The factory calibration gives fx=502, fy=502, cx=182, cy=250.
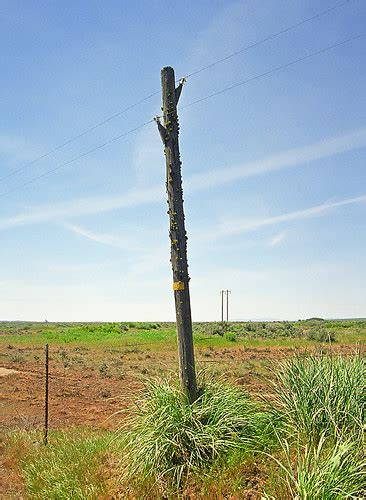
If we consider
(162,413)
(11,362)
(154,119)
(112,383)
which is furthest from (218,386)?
(11,362)

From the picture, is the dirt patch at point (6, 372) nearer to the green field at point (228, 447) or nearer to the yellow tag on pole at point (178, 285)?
the green field at point (228, 447)

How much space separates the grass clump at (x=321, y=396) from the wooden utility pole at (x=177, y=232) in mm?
1213

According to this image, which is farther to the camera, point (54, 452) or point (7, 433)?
point (7, 433)

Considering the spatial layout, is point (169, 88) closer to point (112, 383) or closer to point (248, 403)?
point (248, 403)

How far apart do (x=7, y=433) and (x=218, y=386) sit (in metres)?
5.65

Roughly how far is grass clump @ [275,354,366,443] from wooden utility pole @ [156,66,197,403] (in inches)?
47.7

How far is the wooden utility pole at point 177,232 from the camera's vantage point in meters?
6.74

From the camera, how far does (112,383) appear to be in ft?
66.9

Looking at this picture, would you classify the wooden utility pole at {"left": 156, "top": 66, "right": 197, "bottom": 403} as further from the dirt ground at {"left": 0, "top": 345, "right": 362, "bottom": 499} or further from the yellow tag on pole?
the dirt ground at {"left": 0, "top": 345, "right": 362, "bottom": 499}

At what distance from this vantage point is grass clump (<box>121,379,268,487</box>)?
564 cm

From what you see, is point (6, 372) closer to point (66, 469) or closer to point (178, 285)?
point (66, 469)

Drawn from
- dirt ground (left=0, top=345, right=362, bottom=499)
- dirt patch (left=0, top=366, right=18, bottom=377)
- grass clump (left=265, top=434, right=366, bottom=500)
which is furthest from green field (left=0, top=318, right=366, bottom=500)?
dirt patch (left=0, top=366, right=18, bottom=377)

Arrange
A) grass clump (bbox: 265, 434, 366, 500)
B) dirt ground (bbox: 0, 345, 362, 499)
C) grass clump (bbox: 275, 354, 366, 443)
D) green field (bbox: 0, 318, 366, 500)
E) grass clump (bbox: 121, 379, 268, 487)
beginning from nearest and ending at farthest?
grass clump (bbox: 265, 434, 366, 500)
green field (bbox: 0, 318, 366, 500)
grass clump (bbox: 275, 354, 366, 443)
grass clump (bbox: 121, 379, 268, 487)
dirt ground (bbox: 0, 345, 362, 499)

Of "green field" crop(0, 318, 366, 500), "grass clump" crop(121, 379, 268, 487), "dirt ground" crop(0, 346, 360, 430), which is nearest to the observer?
"green field" crop(0, 318, 366, 500)
